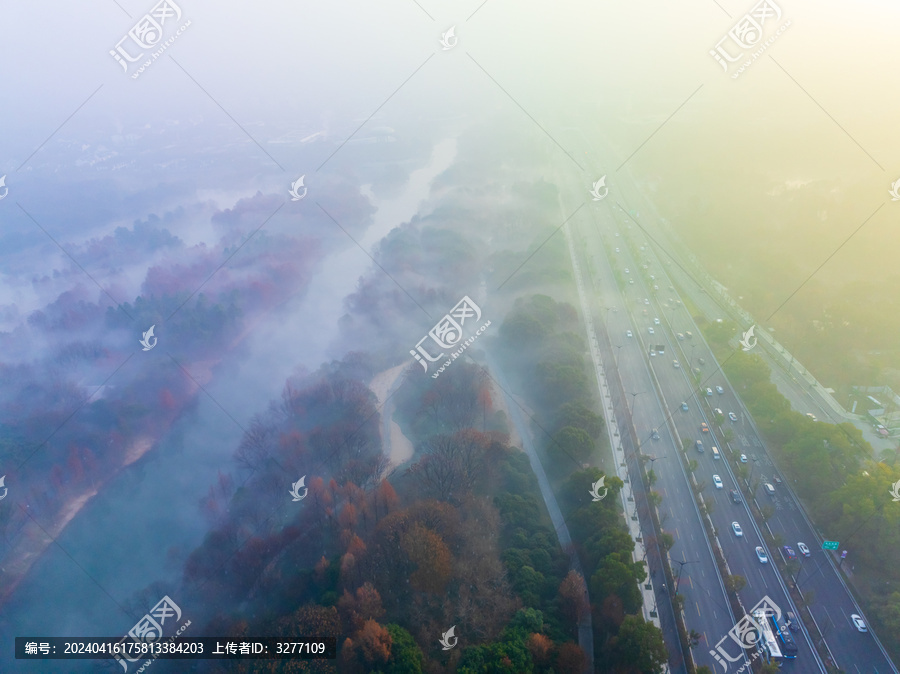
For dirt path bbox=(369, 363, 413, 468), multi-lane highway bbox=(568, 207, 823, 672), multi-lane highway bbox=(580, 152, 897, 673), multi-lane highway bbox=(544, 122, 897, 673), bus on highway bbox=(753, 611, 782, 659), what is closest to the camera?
bus on highway bbox=(753, 611, 782, 659)

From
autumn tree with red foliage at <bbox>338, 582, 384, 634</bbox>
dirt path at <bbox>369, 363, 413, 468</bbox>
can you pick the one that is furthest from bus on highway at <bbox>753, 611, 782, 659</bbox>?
dirt path at <bbox>369, 363, 413, 468</bbox>

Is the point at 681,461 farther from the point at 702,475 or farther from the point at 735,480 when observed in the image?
the point at 735,480

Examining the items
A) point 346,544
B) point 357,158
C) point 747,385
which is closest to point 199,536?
point 346,544

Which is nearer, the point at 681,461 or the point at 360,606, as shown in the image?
the point at 360,606

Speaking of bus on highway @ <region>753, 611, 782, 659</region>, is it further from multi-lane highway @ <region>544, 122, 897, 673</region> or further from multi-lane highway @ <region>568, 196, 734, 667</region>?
multi-lane highway @ <region>568, 196, 734, 667</region>

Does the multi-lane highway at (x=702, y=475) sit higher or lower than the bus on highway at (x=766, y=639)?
higher

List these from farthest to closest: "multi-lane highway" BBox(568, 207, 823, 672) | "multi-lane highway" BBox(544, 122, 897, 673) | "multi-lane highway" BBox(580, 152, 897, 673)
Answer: "multi-lane highway" BBox(568, 207, 823, 672), "multi-lane highway" BBox(544, 122, 897, 673), "multi-lane highway" BBox(580, 152, 897, 673)

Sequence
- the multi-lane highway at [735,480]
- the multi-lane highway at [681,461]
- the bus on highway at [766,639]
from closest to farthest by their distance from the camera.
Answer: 1. the bus on highway at [766,639]
2. the multi-lane highway at [735,480]
3. the multi-lane highway at [681,461]

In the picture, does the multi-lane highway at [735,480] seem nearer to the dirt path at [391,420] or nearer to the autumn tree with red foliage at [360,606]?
the autumn tree with red foliage at [360,606]

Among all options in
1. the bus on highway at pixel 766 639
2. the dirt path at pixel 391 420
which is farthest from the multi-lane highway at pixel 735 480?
the dirt path at pixel 391 420

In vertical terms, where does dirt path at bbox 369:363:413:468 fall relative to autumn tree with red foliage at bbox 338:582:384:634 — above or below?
above

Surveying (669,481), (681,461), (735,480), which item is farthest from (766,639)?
(681,461)

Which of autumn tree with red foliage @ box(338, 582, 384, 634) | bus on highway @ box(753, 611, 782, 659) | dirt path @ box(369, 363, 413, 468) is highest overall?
dirt path @ box(369, 363, 413, 468)
